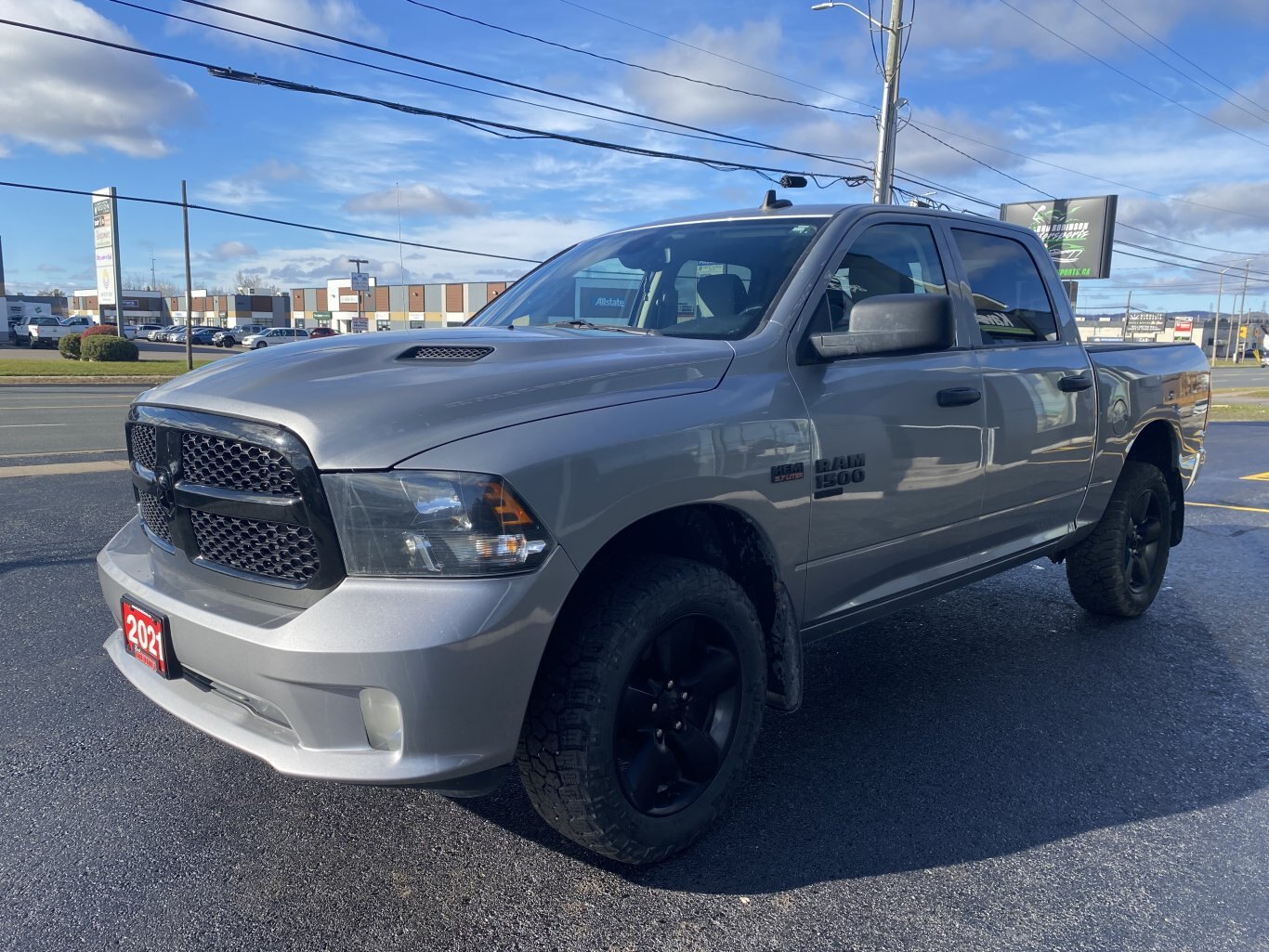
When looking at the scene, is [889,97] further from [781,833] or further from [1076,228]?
[1076,228]

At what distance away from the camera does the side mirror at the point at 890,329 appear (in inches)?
114

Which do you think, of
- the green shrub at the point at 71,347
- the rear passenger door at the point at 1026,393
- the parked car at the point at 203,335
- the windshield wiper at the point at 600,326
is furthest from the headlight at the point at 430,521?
the parked car at the point at 203,335

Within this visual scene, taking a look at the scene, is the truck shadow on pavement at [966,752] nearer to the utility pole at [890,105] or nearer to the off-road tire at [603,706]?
the off-road tire at [603,706]

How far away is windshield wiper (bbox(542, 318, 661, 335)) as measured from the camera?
3.22 meters

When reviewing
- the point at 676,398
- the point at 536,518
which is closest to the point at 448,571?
the point at 536,518

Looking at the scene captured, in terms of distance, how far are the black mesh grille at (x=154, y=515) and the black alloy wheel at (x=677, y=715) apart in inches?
54.9

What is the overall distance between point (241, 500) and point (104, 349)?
37.0 m

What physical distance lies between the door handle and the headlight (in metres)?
1.92

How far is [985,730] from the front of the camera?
3.57 m

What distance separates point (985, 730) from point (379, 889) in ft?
7.59

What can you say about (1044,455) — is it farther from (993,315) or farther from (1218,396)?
(1218,396)

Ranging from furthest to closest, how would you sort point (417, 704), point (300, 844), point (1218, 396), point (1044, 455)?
point (1218, 396) < point (1044, 455) < point (300, 844) < point (417, 704)

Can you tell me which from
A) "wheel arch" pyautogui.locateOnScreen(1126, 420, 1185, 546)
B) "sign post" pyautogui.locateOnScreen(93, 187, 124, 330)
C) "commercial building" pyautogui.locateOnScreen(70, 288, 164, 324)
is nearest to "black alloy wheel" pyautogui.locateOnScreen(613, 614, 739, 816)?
"wheel arch" pyautogui.locateOnScreen(1126, 420, 1185, 546)

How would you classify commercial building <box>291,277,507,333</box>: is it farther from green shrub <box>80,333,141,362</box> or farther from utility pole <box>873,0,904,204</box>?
utility pole <box>873,0,904,204</box>
